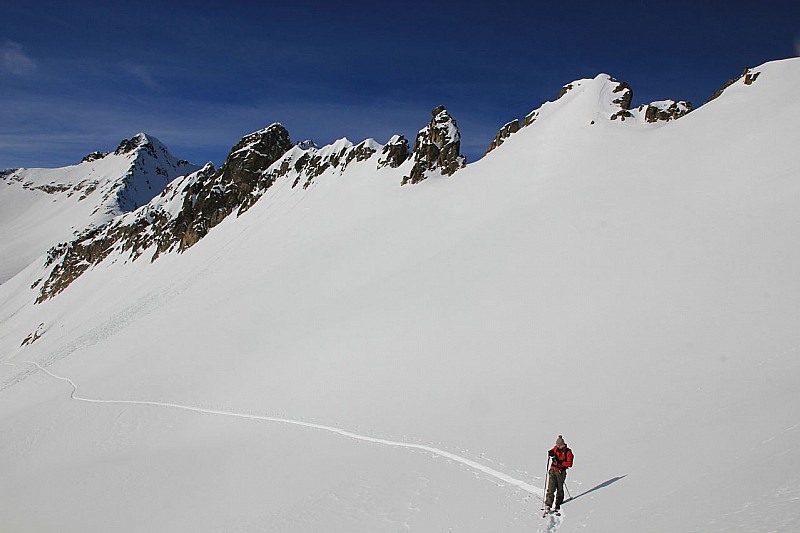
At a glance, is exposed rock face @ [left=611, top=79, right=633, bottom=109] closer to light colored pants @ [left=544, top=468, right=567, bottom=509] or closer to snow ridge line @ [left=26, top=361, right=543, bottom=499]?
snow ridge line @ [left=26, top=361, right=543, bottom=499]

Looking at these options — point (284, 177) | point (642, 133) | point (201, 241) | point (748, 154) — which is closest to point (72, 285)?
point (201, 241)

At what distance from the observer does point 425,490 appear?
13109mm

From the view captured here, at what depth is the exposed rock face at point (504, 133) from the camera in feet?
183

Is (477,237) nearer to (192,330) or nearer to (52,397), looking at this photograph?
(192,330)

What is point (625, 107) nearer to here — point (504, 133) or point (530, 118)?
point (530, 118)

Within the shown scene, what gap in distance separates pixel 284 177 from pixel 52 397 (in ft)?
188

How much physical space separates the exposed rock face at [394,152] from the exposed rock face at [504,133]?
12.3 meters

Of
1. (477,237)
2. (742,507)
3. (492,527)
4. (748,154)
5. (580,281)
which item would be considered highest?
(748,154)

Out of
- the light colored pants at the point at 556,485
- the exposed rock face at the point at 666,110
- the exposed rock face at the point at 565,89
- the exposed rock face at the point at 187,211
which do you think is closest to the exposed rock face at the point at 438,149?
the exposed rock face at the point at 565,89

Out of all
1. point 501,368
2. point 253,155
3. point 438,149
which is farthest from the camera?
point 253,155

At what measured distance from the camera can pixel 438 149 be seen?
59.6 metres

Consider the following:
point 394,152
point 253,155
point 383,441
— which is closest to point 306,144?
point 253,155

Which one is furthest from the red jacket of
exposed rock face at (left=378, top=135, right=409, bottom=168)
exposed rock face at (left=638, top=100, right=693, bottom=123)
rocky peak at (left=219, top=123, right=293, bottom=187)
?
rocky peak at (left=219, top=123, right=293, bottom=187)

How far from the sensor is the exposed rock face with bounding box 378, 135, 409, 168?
64.9 meters
